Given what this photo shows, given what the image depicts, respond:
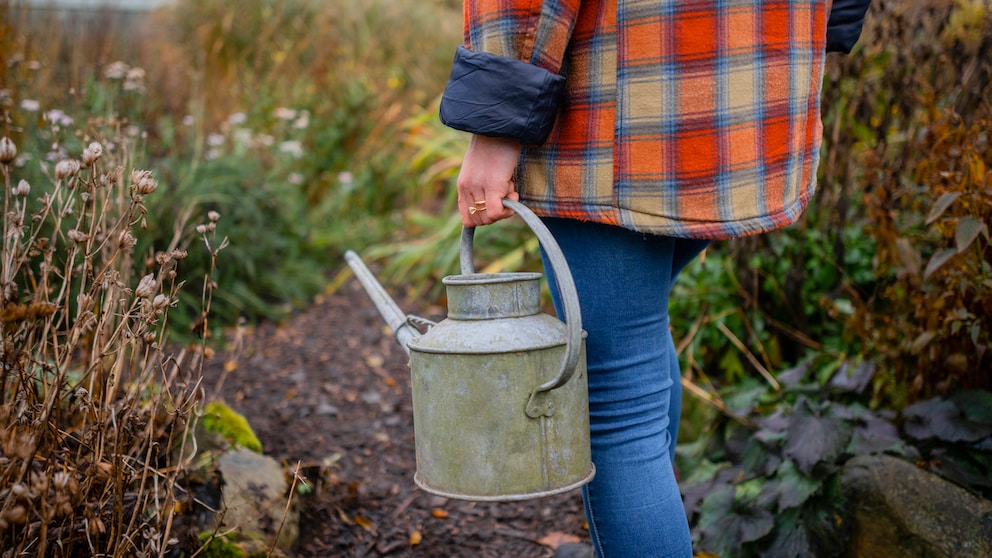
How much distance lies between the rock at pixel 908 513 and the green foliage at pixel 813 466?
0.04m

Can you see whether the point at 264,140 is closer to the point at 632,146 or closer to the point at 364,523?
the point at 364,523

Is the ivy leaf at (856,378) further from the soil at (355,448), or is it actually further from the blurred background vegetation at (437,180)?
the soil at (355,448)

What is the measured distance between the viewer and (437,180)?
234 inches

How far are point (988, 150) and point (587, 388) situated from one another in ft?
4.44

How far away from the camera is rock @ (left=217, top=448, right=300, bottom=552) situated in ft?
6.78

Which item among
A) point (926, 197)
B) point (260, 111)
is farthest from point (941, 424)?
point (260, 111)

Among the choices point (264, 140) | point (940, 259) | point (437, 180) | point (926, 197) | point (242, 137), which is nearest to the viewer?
point (940, 259)

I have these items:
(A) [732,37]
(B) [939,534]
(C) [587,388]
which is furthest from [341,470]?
(A) [732,37]

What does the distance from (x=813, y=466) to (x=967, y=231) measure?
649 mm

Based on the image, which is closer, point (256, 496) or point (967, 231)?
point (967, 231)

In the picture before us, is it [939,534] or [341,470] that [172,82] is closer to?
[341,470]

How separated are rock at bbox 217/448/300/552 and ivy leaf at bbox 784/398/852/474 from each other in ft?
4.16

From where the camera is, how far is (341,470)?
273 cm

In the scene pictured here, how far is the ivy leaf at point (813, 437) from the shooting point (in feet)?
6.59
